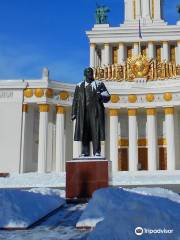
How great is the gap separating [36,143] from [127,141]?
32.6 feet

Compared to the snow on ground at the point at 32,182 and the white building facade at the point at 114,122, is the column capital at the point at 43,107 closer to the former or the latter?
the white building facade at the point at 114,122

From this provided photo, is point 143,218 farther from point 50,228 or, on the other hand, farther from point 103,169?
point 103,169

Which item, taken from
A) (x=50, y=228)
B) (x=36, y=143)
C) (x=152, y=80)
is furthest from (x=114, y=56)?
(x=50, y=228)

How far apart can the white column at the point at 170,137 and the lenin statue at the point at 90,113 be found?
2716cm

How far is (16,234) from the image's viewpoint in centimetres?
637

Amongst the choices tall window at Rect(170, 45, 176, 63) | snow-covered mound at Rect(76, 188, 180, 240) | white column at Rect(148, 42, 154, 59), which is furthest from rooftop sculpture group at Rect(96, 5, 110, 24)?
snow-covered mound at Rect(76, 188, 180, 240)

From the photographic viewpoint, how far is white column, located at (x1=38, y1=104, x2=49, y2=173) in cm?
3578

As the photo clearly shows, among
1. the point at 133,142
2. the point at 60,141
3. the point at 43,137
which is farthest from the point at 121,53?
the point at 43,137

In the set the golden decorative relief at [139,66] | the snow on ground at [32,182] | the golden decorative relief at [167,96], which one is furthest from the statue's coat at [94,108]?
the golden decorative relief at [139,66]

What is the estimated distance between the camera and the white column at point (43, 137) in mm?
35781

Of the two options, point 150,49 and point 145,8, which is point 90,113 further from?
point 145,8

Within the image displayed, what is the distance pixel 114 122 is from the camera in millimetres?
39094

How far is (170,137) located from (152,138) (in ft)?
5.97

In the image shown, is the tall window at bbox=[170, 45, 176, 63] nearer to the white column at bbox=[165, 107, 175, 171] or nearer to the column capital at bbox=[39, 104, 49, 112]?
the white column at bbox=[165, 107, 175, 171]
